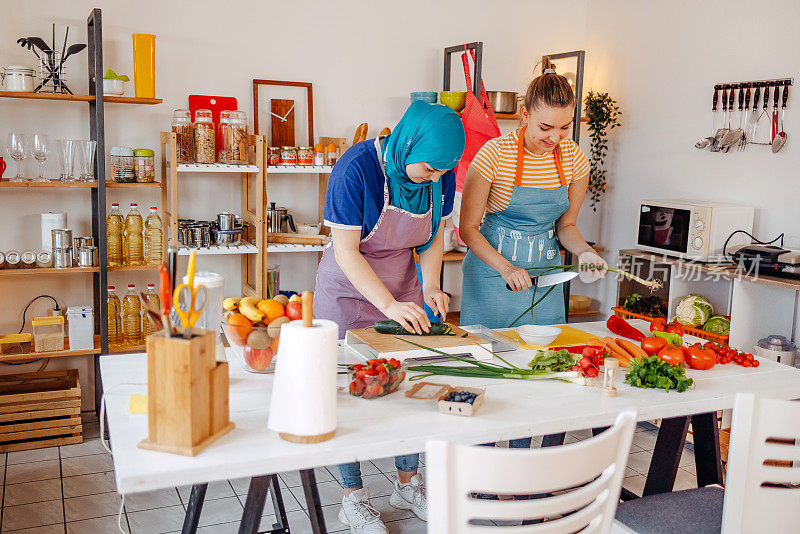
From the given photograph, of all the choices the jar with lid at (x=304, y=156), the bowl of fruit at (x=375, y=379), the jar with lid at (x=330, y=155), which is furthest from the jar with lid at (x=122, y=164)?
the bowl of fruit at (x=375, y=379)

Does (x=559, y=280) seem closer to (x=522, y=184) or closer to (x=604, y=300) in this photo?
(x=522, y=184)

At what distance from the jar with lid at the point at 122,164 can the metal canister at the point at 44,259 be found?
0.48m

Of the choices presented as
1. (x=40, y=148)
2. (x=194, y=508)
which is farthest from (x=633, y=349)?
(x=40, y=148)

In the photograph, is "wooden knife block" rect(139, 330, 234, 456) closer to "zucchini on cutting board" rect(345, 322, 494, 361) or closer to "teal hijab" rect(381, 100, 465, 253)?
"zucchini on cutting board" rect(345, 322, 494, 361)

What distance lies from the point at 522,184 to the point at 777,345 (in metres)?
1.64

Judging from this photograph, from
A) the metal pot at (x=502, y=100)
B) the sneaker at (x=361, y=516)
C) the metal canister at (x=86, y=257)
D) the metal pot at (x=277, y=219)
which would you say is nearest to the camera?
the sneaker at (x=361, y=516)

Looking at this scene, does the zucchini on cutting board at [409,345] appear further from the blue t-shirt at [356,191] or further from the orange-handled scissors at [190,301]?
the orange-handled scissors at [190,301]

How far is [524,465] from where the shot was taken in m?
1.33

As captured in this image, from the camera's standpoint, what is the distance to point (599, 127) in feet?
15.9

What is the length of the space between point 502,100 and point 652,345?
2578 mm

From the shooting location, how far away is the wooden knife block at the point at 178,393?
4.64 feet

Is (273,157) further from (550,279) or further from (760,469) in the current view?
(760,469)

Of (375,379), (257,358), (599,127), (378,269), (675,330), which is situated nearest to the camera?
(375,379)

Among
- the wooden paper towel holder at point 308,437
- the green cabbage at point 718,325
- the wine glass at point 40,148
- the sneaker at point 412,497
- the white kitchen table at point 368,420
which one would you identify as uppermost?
the wine glass at point 40,148
